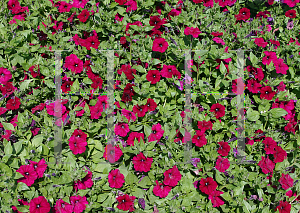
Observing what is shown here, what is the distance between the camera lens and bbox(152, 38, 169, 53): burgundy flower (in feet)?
8.37

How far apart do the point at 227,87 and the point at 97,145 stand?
1524 millimetres

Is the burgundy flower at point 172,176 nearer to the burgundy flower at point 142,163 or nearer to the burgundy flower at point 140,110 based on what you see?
the burgundy flower at point 142,163

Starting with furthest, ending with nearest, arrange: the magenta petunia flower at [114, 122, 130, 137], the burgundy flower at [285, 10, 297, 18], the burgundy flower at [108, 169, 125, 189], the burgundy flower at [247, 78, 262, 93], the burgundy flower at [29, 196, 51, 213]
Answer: the burgundy flower at [285, 10, 297, 18] < the burgundy flower at [247, 78, 262, 93] < the magenta petunia flower at [114, 122, 130, 137] < the burgundy flower at [108, 169, 125, 189] < the burgundy flower at [29, 196, 51, 213]

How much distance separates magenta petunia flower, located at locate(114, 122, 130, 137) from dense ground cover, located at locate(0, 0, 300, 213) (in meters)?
0.01

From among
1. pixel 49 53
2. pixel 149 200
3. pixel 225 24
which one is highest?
pixel 225 24

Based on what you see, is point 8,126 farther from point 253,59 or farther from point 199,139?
point 253,59

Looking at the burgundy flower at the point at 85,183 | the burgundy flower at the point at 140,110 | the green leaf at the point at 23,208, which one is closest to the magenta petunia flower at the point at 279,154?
the burgundy flower at the point at 140,110

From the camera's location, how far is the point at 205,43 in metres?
2.75

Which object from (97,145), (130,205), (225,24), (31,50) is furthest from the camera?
(225,24)

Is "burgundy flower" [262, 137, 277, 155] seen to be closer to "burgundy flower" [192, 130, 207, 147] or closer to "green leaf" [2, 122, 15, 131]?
"burgundy flower" [192, 130, 207, 147]

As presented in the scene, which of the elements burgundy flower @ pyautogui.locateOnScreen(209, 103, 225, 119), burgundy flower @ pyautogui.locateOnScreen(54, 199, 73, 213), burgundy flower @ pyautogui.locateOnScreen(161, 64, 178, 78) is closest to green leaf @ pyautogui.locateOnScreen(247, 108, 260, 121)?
burgundy flower @ pyautogui.locateOnScreen(209, 103, 225, 119)

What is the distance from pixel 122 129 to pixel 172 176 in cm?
66

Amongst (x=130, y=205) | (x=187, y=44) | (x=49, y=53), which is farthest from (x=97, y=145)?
(x=187, y=44)

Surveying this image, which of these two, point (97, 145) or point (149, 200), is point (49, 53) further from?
point (149, 200)
